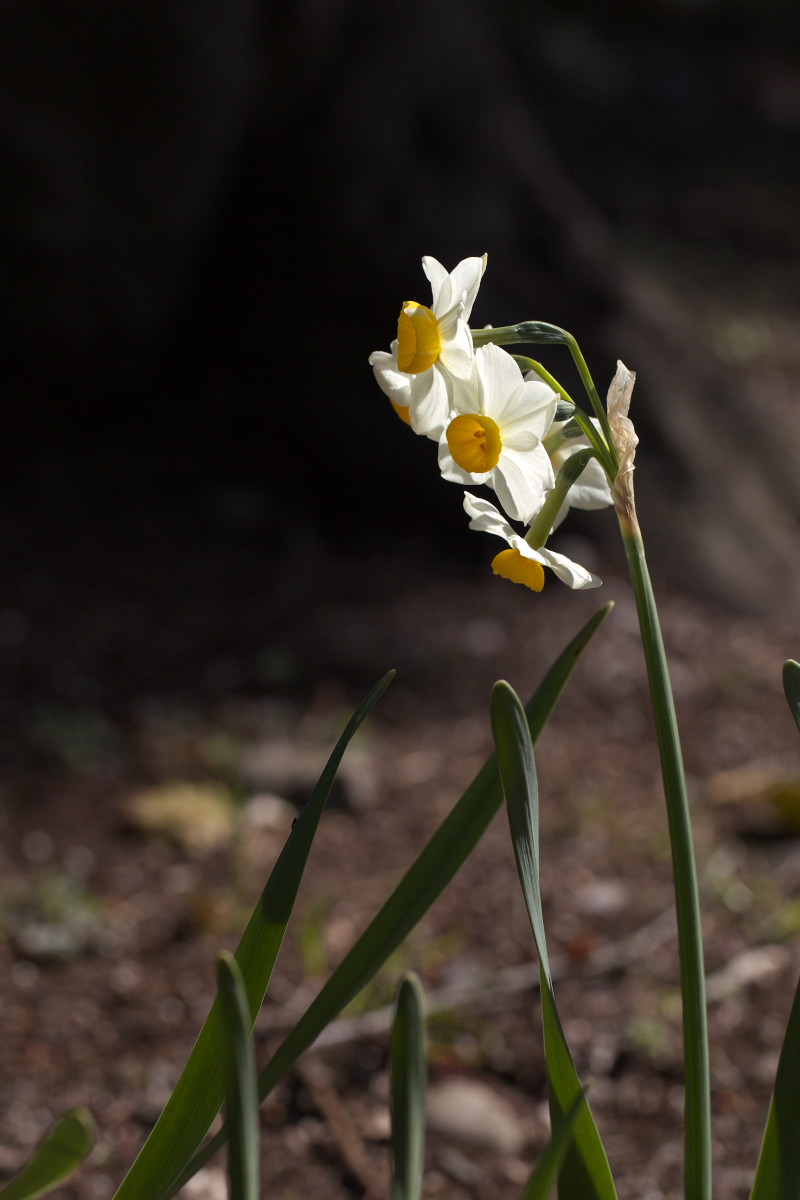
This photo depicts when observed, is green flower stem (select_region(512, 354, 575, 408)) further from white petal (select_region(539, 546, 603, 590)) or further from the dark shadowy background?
the dark shadowy background

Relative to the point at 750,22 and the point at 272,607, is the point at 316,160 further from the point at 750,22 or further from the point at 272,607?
the point at 750,22

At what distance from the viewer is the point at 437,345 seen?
0.70 meters

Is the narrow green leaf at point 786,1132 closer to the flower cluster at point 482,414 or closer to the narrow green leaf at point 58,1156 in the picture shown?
the flower cluster at point 482,414

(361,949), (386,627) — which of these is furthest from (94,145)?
(361,949)

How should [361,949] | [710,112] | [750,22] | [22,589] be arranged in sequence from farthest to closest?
[750,22] < [710,112] < [22,589] < [361,949]

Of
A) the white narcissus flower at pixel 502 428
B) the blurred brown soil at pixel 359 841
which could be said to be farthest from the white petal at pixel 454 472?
the blurred brown soil at pixel 359 841

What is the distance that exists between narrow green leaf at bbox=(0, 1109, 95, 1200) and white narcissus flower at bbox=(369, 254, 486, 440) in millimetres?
457

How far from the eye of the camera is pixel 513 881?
1.90 meters

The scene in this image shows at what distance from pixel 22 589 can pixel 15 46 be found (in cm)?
126

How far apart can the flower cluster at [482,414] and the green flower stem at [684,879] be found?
0.14ft

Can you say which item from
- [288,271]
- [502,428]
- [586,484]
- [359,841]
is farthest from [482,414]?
[288,271]

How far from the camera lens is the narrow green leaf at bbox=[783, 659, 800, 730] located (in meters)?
0.78

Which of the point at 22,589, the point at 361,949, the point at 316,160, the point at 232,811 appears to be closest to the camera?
the point at 361,949

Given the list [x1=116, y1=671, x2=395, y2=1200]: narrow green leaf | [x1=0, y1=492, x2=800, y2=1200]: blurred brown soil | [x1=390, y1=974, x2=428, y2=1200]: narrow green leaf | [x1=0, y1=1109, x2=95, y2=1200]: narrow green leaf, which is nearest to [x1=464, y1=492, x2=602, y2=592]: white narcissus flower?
[x1=116, y1=671, x2=395, y2=1200]: narrow green leaf
